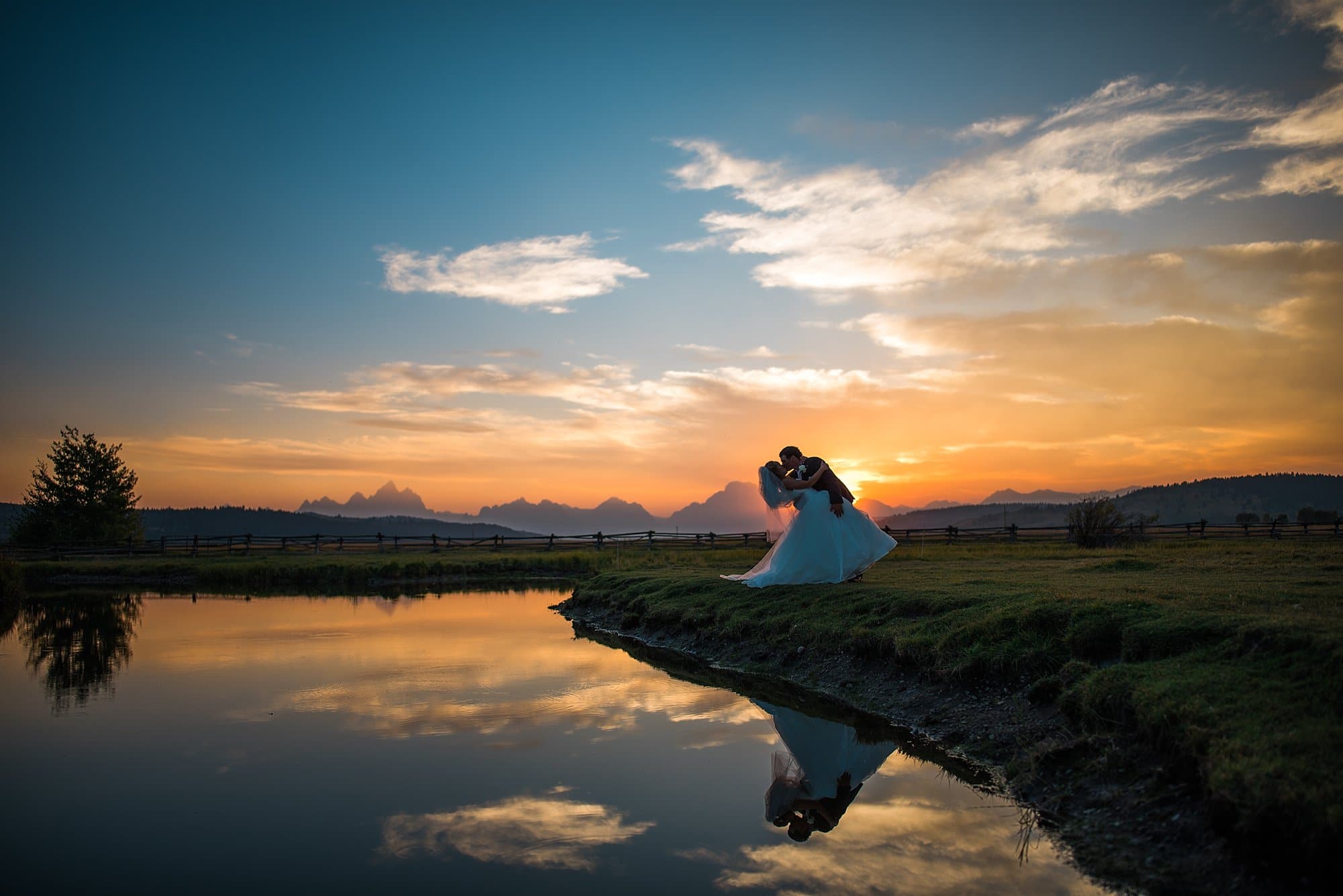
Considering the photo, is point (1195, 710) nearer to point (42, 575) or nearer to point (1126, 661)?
point (1126, 661)

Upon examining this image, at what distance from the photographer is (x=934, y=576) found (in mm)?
18391

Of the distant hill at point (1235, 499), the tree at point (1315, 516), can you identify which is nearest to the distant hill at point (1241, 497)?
the distant hill at point (1235, 499)

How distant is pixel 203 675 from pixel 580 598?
12723mm

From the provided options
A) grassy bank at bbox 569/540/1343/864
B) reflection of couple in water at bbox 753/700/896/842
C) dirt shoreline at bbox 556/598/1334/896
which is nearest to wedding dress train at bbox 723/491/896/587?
grassy bank at bbox 569/540/1343/864

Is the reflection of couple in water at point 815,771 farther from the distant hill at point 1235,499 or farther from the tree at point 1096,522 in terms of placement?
the distant hill at point 1235,499

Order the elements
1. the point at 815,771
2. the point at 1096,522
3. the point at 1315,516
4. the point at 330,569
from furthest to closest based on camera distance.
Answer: the point at 1315,516 → the point at 330,569 → the point at 1096,522 → the point at 815,771

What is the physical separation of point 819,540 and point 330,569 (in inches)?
1244

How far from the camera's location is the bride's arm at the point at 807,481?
17266 mm

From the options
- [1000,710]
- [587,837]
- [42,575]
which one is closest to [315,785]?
[587,837]

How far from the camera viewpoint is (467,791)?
7.94 metres

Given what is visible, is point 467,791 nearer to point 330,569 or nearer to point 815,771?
point 815,771

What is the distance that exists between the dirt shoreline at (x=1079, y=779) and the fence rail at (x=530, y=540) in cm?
3944

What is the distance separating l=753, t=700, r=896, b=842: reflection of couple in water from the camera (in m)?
7.41

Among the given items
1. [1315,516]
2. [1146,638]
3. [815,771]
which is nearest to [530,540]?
[815,771]
